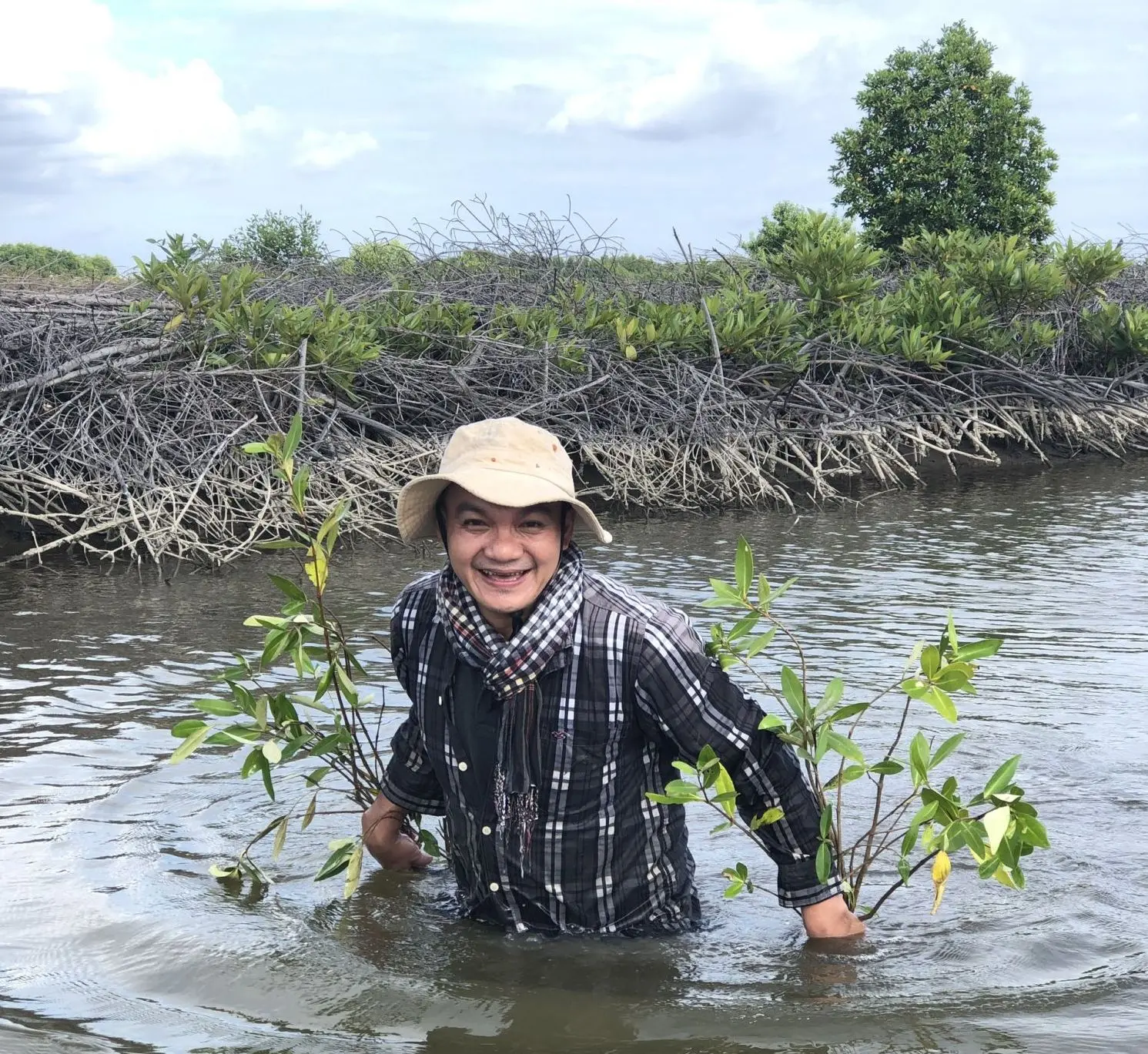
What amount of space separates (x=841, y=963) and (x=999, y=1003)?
0.35 m

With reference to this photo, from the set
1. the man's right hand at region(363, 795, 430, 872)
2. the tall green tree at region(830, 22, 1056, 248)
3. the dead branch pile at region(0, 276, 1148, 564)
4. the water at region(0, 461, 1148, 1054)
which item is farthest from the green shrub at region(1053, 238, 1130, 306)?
the man's right hand at region(363, 795, 430, 872)

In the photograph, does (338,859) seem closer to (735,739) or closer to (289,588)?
(289,588)

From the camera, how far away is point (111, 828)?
4.19m

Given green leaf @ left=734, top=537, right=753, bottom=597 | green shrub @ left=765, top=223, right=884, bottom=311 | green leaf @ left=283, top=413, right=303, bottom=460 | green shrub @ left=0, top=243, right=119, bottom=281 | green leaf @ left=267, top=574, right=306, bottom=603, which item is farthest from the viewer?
green shrub @ left=0, top=243, right=119, bottom=281

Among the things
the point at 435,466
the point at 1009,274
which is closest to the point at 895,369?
the point at 1009,274

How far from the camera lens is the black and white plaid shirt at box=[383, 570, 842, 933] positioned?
109 inches

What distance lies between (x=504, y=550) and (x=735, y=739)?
592mm

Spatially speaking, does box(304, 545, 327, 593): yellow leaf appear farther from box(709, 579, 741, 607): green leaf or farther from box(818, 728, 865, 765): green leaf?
box(818, 728, 865, 765): green leaf

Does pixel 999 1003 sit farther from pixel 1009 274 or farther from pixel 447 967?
pixel 1009 274

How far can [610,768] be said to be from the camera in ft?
9.39

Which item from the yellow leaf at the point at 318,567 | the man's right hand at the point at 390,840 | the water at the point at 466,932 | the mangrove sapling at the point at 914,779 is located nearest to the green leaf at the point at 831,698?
the mangrove sapling at the point at 914,779

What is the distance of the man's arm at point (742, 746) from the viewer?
2.75m

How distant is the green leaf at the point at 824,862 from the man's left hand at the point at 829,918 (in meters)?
0.10

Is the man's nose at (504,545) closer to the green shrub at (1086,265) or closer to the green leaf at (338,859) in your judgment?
the green leaf at (338,859)
